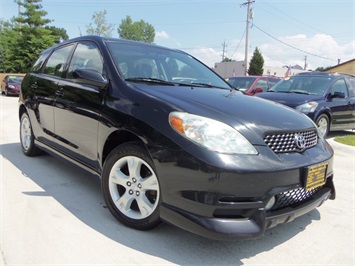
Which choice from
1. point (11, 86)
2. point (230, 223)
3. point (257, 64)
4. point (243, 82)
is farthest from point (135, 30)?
point (230, 223)

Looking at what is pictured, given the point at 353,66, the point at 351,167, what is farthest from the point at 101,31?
the point at 351,167

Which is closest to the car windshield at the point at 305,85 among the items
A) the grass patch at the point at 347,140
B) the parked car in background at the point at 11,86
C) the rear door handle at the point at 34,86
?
the grass patch at the point at 347,140

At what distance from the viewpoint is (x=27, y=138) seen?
4945 millimetres

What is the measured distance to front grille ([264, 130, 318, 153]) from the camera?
8.20 ft

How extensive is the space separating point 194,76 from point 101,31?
4358cm

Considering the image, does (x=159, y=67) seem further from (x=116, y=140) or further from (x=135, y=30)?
(x=135, y=30)

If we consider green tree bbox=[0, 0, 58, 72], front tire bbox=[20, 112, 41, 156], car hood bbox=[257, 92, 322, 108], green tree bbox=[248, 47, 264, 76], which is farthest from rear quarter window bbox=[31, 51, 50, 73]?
green tree bbox=[248, 47, 264, 76]

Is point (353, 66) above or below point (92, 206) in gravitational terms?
above

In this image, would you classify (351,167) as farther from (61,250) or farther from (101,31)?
(101,31)

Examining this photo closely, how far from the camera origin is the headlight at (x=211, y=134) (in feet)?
7.65

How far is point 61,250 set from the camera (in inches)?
97.6

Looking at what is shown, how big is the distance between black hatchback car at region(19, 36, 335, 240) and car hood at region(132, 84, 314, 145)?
1 centimetres

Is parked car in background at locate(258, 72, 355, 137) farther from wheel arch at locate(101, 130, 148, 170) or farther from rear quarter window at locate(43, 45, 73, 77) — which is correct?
wheel arch at locate(101, 130, 148, 170)

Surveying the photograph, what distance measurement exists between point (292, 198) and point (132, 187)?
1272 mm
